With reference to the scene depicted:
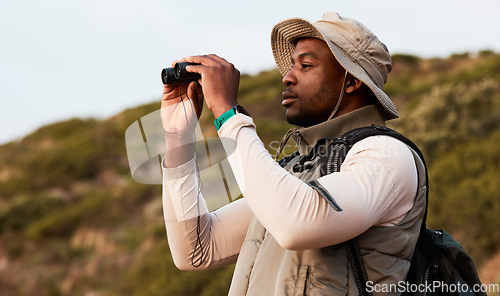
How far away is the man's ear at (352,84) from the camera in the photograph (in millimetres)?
1969

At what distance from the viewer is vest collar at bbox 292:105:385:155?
6.18 feet

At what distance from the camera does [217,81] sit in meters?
1.70

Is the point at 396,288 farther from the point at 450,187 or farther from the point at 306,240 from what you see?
the point at 450,187

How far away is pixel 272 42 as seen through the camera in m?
Result: 2.31

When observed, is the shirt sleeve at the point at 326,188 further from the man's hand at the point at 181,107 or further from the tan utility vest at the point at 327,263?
the man's hand at the point at 181,107

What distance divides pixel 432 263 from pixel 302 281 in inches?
17.0

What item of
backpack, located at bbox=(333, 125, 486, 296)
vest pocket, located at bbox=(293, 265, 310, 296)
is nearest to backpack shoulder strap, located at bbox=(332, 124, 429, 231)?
backpack, located at bbox=(333, 125, 486, 296)

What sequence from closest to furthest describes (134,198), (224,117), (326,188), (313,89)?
(326,188) < (224,117) < (313,89) < (134,198)

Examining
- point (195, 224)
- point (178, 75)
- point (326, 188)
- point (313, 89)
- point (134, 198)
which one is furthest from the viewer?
point (134, 198)

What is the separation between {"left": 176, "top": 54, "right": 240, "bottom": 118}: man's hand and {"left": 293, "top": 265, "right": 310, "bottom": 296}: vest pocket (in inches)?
19.4

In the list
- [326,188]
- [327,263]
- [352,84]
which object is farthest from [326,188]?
[352,84]

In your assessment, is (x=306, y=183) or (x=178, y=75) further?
(x=178, y=75)

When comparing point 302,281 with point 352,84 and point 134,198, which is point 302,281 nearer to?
point 352,84

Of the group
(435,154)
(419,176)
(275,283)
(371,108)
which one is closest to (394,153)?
(419,176)
